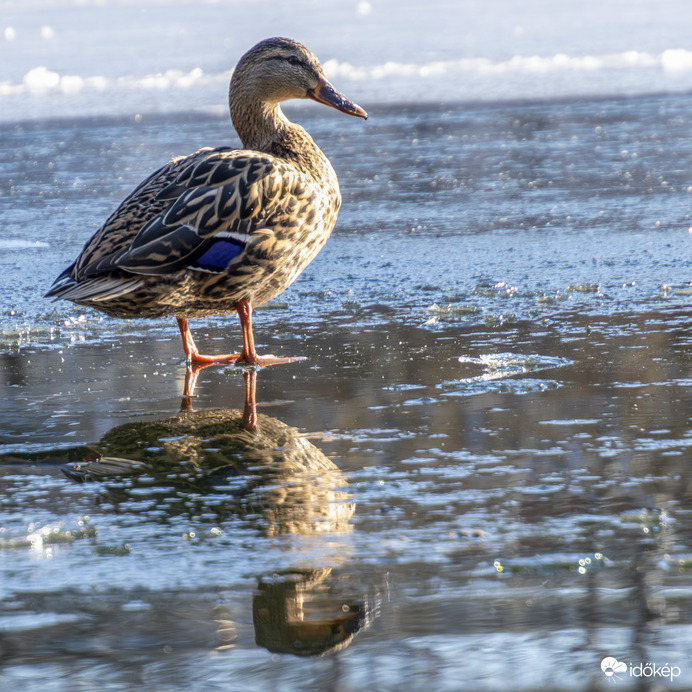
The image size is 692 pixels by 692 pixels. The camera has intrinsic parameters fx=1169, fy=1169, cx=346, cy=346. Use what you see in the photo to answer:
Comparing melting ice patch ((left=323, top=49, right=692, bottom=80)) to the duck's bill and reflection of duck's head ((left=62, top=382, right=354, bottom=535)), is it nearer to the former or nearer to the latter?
the duck's bill

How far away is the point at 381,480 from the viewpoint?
327 centimetres

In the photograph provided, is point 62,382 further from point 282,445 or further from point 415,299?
point 415,299

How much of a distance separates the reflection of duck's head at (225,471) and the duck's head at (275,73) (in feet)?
7.13

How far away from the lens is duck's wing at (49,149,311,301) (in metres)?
4.77

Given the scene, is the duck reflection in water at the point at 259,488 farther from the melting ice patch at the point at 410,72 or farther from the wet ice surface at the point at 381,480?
the melting ice patch at the point at 410,72

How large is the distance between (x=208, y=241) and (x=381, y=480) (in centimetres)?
190

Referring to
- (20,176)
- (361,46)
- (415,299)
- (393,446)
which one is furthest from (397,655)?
(361,46)

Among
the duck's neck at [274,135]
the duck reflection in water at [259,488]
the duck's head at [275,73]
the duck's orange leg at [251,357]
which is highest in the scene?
the duck's head at [275,73]

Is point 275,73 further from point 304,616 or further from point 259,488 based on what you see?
point 304,616

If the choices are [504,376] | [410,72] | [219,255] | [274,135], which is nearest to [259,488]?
[504,376]

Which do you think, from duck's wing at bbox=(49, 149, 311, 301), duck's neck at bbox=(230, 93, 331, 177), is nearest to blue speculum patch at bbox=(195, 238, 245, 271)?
duck's wing at bbox=(49, 149, 311, 301)

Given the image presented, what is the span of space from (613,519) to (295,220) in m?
2.56

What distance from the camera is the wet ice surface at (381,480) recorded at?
7.43 ft

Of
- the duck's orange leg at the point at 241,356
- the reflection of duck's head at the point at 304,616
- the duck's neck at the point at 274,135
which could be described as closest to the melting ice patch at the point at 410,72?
the duck's neck at the point at 274,135
